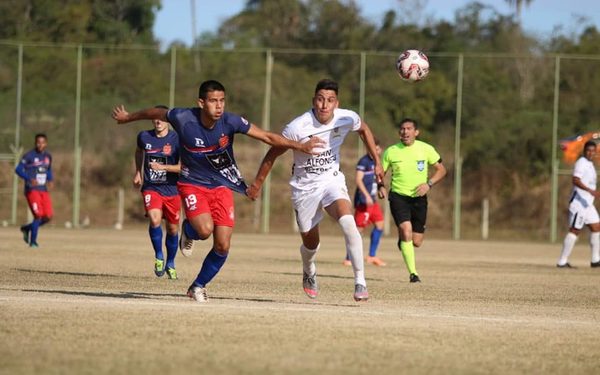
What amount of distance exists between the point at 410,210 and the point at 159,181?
3.33 metres

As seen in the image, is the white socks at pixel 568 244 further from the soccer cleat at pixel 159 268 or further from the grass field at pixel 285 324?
the soccer cleat at pixel 159 268

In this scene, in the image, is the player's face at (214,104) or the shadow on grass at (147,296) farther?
the shadow on grass at (147,296)

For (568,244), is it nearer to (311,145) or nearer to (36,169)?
(36,169)

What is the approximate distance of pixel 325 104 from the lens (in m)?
11.1

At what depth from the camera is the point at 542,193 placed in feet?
129

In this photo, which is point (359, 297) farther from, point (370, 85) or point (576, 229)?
point (370, 85)

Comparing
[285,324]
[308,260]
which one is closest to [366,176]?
[308,260]

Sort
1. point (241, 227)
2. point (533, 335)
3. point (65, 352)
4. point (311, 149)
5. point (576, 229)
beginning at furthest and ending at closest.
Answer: point (241, 227) → point (576, 229) → point (311, 149) → point (533, 335) → point (65, 352)

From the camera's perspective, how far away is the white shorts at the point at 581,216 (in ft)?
68.9

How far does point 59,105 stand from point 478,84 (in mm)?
14267

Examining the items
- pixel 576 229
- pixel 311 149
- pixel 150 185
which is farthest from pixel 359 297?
pixel 576 229

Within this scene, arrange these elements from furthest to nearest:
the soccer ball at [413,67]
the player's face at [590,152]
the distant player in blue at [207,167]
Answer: the player's face at [590,152] → the soccer ball at [413,67] → the distant player in blue at [207,167]

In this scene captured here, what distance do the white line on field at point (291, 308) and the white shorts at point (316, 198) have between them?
0.92 meters

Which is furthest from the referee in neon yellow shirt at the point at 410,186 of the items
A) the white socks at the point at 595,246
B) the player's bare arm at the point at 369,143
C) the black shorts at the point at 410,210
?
the white socks at the point at 595,246
